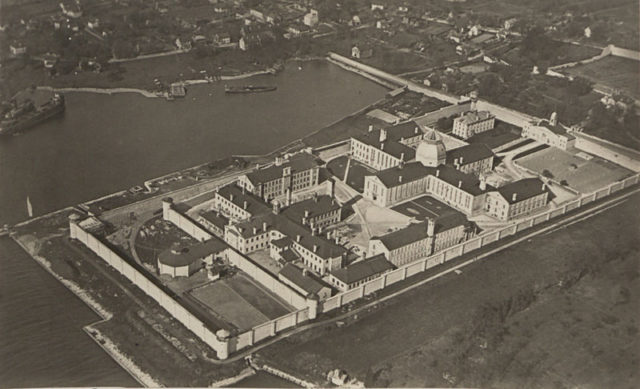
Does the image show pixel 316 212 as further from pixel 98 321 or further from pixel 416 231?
pixel 98 321

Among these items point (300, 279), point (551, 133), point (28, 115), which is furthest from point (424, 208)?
point (28, 115)

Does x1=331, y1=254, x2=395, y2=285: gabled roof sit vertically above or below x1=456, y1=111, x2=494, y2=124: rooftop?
above

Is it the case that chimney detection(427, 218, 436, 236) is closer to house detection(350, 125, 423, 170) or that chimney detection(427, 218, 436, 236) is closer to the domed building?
house detection(350, 125, 423, 170)

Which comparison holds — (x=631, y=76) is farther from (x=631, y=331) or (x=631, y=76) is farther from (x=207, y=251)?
(x=207, y=251)

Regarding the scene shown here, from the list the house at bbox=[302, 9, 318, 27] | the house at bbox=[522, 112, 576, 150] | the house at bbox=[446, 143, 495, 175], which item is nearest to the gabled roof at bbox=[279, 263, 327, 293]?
the house at bbox=[446, 143, 495, 175]

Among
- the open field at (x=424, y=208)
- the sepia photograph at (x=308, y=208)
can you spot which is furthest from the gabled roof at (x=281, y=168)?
the open field at (x=424, y=208)

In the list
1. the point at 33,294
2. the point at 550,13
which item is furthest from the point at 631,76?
the point at 33,294
